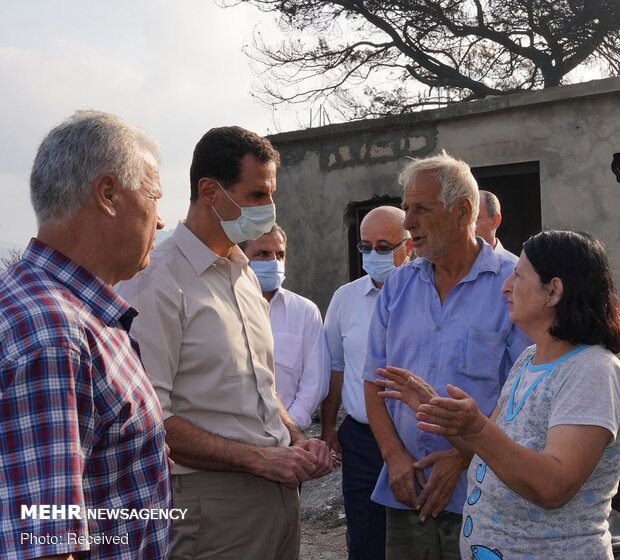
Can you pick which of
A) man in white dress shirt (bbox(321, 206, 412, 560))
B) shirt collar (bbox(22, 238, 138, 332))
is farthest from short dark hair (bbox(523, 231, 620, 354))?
man in white dress shirt (bbox(321, 206, 412, 560))

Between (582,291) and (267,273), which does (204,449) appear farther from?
(267,273)

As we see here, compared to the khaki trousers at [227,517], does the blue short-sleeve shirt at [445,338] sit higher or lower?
higher

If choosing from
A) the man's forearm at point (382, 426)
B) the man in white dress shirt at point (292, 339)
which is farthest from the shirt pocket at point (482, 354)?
the man in white dress shirt at point (292, 339)

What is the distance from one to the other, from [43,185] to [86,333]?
1.34ft

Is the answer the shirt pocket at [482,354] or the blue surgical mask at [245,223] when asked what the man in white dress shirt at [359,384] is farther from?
the blue surgical mask at [245,223]

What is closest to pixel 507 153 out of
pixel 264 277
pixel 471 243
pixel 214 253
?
pixel 264 277

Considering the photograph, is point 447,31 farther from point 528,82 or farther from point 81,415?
point 81,415

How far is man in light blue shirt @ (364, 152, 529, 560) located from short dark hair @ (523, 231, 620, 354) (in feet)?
2.29

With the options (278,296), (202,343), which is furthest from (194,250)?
(278,296)

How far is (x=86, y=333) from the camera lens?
1.75 meters

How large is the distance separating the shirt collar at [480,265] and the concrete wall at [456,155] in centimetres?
430

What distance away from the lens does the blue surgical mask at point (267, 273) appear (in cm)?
473

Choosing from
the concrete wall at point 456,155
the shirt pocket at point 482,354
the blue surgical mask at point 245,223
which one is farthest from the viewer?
the concrete wall at point 456,155

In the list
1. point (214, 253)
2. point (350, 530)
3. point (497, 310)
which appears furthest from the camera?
point (350, 530)
